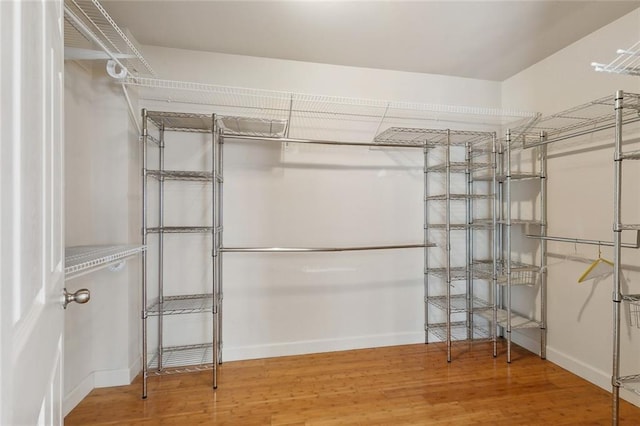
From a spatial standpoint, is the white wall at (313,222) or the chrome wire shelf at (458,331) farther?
the chrome wire shelf at (458,331)

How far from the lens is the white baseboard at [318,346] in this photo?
2.47 meters

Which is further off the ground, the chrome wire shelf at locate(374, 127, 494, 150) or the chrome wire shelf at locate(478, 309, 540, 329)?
the chrome wire shelf at locate(374, 127, 494, 150)

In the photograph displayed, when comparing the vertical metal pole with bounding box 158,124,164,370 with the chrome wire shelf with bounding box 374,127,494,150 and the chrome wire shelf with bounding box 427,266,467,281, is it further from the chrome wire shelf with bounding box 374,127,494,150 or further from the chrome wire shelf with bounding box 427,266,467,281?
the chrome wire shelf with bounding box 427,266,467,281

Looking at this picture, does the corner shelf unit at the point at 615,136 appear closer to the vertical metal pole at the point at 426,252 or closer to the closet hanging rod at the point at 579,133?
the closet hanging rod at the point at 579,133

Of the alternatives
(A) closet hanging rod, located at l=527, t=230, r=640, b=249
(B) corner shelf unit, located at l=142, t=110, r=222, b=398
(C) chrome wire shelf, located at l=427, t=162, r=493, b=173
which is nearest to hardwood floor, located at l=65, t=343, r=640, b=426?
(B) corner shelf unit, located at l=142, t=110, r=222, b=398

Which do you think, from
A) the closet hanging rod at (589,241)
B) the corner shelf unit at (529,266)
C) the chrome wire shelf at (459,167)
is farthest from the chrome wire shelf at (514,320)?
the chrome wire shelf at (459,167)

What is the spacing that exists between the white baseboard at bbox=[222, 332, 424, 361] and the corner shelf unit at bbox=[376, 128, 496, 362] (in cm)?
24

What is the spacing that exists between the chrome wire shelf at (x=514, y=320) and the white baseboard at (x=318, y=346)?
59 cm

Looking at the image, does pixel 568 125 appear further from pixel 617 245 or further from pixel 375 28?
pixel 375 28

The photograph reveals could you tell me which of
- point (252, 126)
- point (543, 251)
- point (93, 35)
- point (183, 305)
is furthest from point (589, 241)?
point (93, 35)

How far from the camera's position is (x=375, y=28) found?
6.82ft

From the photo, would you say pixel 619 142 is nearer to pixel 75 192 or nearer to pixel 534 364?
pixel 534 364

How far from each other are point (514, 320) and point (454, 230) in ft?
2.89

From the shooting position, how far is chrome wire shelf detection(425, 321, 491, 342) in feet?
9.20
